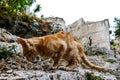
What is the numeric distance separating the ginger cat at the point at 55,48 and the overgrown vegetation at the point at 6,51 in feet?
3.80

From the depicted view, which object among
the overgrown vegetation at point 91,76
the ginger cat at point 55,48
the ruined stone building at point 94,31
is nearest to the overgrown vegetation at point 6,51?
the ginger cat at point 55,48

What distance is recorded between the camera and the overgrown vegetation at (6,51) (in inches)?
293

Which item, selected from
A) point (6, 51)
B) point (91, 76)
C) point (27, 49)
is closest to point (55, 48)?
point (27, 49)

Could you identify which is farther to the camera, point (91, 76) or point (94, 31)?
point (94, 31)

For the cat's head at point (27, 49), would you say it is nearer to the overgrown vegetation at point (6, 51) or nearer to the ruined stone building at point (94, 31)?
the overgrown vegetation at point (6, 51)

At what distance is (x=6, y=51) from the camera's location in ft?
24.8

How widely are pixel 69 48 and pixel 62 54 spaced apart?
0.33m

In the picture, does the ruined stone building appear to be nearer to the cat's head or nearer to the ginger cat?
the ginger cat

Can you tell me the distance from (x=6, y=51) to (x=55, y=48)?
5.13 ft

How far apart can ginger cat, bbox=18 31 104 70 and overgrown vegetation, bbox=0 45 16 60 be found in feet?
3.80

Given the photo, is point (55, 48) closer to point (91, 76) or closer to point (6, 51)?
point (91, 76)

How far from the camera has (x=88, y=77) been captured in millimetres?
7160

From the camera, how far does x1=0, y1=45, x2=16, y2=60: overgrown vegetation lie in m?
7.43

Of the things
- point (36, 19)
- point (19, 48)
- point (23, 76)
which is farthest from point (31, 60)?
point (36, 19)
